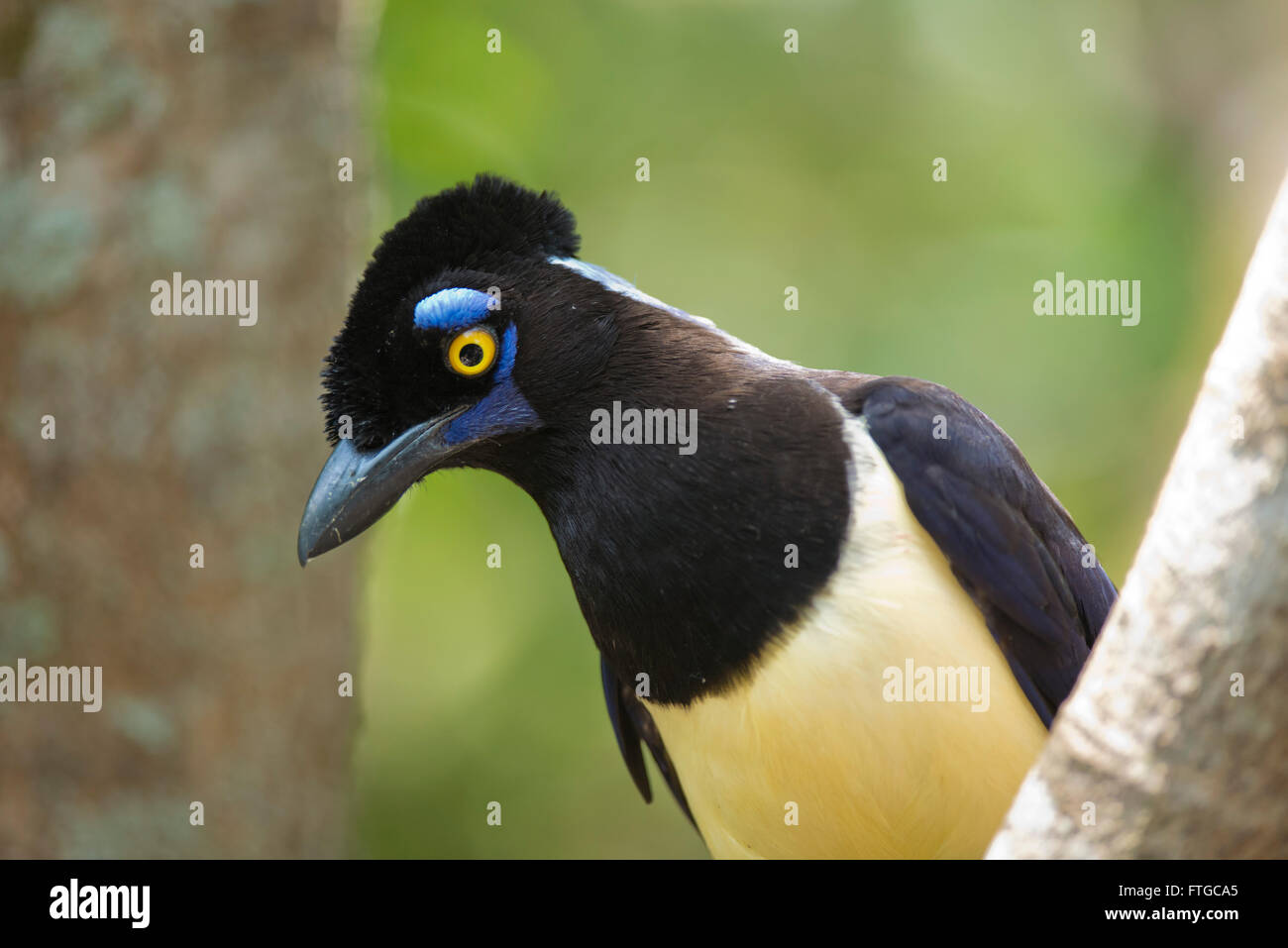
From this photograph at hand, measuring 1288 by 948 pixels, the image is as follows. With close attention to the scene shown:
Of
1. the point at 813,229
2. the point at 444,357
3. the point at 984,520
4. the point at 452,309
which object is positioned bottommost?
the point at 984,520

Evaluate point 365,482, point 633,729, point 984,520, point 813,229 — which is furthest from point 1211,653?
point 813,229

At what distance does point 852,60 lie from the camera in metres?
7.47

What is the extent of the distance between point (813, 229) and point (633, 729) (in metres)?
4.15

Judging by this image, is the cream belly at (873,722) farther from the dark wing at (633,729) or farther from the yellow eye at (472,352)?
the yellow eye at (472,352)

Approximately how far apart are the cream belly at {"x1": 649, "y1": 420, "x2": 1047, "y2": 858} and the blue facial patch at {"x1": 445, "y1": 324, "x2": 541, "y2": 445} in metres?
0.75

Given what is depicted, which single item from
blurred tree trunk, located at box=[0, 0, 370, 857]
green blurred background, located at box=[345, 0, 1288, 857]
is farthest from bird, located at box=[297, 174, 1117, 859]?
green blurred background, located at box=[345, 0, 1288, 857]

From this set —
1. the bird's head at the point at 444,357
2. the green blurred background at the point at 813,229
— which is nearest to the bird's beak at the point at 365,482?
the bird's head at the point at 444,357

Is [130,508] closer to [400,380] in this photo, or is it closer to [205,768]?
[205,768]

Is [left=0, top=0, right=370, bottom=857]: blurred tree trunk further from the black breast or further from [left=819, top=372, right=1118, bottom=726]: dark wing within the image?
[left=819, top=372, right=1118, bottom=726]: dark wing

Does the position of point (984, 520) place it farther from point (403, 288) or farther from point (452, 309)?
point (403, 288)

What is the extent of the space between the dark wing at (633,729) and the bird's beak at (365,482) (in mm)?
908

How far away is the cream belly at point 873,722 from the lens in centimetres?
283

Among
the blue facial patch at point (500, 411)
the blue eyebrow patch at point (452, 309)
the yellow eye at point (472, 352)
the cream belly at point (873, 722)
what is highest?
the blue eyebrow patch at point (452, 309)

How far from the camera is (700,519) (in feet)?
9.53
